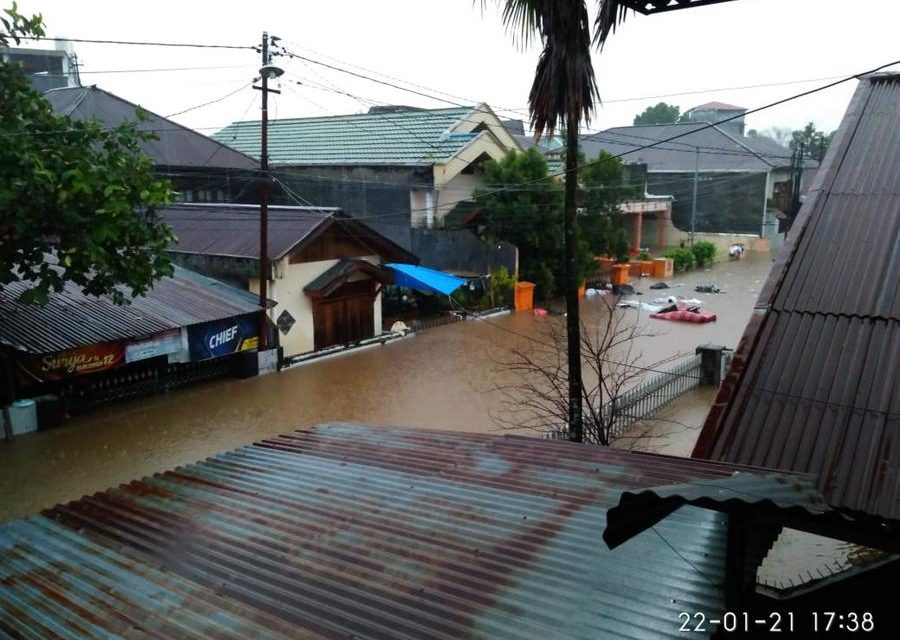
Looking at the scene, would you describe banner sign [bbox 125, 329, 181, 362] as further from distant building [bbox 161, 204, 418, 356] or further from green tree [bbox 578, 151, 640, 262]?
green tree [bbox 578, 151, 640, 262]

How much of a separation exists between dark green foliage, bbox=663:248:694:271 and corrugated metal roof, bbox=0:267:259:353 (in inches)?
955

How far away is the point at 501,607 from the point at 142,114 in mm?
9773

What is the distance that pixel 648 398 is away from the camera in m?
14.9

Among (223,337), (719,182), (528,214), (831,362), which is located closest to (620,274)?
(528,214)

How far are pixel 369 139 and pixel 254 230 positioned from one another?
514 inches

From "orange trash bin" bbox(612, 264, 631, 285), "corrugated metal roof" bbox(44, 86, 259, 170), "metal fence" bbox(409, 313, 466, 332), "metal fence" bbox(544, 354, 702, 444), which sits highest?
"corrugated metal roof" bbox(44, 86, 259, 170)

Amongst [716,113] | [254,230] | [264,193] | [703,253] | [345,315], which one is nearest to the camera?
[264,193]

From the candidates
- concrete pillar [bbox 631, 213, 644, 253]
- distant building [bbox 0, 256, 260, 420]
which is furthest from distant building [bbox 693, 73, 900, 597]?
concrete pillar [bbox 631, 213, 644, 253]

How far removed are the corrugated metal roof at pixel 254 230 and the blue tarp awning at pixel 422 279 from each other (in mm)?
377

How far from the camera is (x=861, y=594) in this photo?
247 inches

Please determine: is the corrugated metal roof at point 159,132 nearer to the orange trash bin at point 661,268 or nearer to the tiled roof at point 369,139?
the tiled roof at point 369,139

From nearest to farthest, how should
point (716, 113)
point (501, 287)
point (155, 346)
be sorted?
1. point (155, 346)
2. point (501, 287)
3. point (716, 113)

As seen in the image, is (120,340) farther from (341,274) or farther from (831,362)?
(831,362)

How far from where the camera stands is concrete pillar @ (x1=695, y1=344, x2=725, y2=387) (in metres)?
17.0
